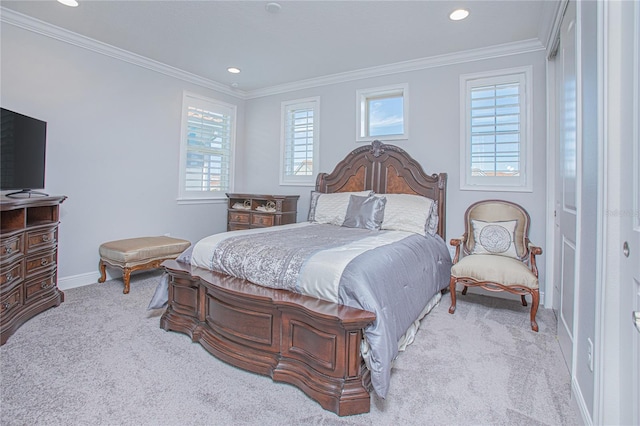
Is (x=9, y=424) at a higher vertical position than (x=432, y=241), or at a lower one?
lower

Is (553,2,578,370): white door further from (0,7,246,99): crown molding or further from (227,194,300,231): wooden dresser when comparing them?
(0,7,246,99): crown molding

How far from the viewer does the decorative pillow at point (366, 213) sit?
11.1 feet

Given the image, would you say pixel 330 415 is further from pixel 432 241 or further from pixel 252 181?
pixel 252 181

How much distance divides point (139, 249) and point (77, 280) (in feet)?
2.70

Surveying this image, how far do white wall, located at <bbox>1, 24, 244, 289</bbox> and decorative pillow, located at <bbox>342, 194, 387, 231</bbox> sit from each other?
8.27ft

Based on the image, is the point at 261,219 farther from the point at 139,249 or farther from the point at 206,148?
the point at 139,249

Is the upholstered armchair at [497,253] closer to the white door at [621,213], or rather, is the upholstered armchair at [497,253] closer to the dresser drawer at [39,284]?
the white door at [621,213]

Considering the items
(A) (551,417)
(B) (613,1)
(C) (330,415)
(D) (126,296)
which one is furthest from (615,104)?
(D) (126,296)

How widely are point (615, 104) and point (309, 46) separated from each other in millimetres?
2969

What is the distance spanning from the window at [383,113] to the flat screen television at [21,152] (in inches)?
133

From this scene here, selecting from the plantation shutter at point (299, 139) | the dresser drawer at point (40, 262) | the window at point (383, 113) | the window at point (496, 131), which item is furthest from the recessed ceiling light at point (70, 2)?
the window at point (496, 131)

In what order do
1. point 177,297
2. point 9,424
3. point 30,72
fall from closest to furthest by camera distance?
1. point 9,424
2. point 177,297
3. point 30,72

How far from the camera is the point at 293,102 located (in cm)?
491

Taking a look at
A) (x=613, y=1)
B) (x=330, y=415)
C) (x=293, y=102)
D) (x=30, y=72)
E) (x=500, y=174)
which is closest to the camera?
(x=613, y=1)
